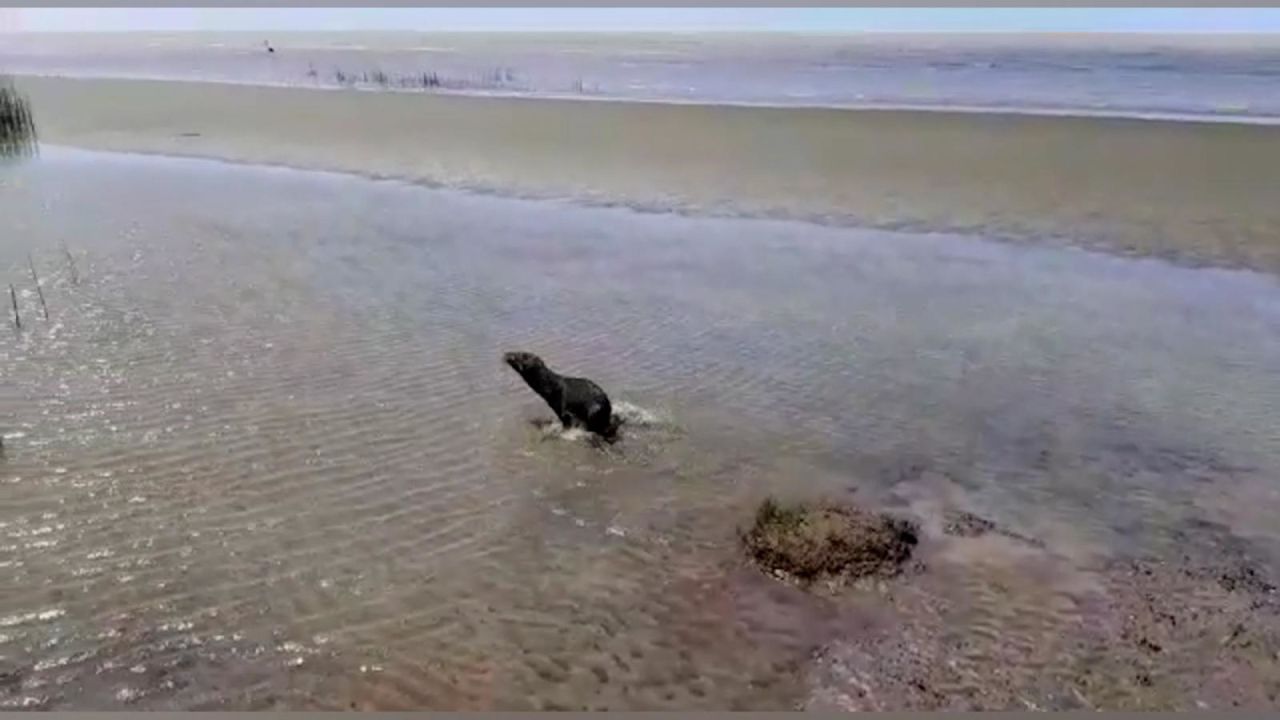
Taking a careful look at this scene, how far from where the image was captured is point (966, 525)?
19.5 ft

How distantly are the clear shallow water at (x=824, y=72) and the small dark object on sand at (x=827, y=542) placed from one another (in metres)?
21.8

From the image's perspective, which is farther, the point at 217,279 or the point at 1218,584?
the point at 217,279

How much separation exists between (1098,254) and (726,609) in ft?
29.3

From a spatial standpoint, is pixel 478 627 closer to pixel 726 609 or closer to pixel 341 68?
pixel 726 609

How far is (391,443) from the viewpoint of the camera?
6828 millimetres

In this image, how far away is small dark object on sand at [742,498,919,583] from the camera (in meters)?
5.41

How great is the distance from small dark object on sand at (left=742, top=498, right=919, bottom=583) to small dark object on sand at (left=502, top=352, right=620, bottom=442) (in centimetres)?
145

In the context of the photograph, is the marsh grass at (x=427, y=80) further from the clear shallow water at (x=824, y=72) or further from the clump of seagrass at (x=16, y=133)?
the clump of seagrass at (x=16, y=133)

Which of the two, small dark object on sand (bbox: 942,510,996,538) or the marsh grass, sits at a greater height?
small dark object on sand (bbox: 942,510,996,538)

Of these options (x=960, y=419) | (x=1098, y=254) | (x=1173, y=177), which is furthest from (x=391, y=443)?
(x=1173, y=177)

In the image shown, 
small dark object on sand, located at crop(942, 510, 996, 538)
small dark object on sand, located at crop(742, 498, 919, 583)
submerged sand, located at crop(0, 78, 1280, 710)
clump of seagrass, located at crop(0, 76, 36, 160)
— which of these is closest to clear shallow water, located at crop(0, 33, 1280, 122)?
clump of seagrass, located at crop(0, 76, 36, 160)

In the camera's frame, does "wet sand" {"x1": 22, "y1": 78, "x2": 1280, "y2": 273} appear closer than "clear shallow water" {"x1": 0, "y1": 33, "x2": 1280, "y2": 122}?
Yes

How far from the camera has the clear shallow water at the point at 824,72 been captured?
28.2 m

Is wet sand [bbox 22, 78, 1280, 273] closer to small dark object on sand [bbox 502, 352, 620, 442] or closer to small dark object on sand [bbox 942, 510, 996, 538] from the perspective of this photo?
small dark object on sand [bbox 942, 510, 996, 538]
